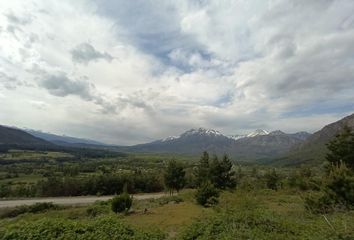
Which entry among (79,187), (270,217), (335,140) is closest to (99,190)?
(79,187)

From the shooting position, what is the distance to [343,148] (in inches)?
1476

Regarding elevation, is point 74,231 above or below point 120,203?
above

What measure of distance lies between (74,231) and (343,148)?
3403 cm

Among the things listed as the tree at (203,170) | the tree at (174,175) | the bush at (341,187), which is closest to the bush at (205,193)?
the bush at (341,187)

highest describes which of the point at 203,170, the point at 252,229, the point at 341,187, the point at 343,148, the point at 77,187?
the point at 343,148

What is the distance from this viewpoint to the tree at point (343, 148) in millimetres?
37156

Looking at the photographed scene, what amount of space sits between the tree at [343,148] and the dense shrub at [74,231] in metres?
30.8

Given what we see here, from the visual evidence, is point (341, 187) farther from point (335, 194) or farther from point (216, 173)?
point (216, 173)

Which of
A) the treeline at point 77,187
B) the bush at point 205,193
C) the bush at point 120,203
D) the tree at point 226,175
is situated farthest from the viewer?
the treeline at point 77,187

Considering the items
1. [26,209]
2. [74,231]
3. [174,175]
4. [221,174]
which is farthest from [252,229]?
[221,174]

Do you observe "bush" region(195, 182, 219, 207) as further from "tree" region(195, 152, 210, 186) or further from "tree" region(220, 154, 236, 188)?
"tree" region(195, 152, 210, 186)

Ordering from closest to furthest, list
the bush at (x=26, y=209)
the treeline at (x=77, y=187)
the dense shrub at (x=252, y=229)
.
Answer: the dense shrub at (x=252, y=229) < the bush at (x=26, y=209) < the treeline at (x=77, y=187)

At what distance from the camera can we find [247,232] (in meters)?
12.5

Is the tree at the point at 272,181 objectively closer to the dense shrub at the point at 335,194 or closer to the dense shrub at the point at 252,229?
the dense shrub at the point at 335,194
